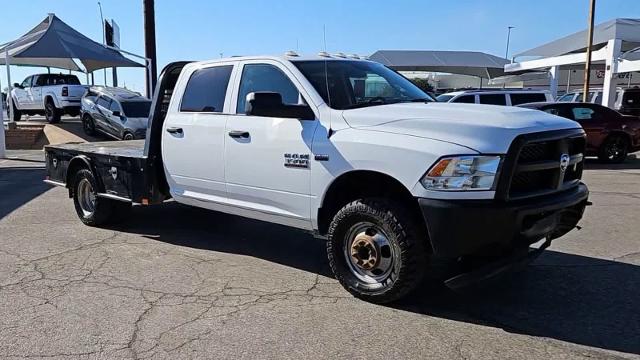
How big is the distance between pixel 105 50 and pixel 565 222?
21725mm

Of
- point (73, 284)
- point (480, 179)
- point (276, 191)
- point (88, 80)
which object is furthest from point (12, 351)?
point (88, 80)

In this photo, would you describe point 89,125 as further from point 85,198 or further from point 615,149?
point 615,149

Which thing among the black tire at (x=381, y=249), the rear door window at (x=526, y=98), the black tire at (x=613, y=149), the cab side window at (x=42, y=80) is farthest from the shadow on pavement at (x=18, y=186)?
the black tire at (x=613, y=149)

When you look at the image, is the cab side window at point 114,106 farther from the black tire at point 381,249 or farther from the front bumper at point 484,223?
the front bumper at point 484,223

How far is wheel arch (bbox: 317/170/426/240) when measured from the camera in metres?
4.35

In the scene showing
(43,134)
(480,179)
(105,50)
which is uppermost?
(105,50)

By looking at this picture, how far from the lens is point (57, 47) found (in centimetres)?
2002

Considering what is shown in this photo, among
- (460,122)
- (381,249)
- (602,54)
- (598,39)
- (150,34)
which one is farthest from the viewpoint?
(598,39)

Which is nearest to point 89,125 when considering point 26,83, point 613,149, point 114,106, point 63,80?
point 114,106

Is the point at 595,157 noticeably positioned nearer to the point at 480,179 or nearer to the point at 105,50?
the point at 480,179

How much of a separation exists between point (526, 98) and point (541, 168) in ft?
39.3

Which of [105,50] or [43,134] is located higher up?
[105,50]

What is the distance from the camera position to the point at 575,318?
421 centimetres


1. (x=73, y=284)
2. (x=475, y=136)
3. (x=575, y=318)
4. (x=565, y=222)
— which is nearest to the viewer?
(x=475, y=136)
